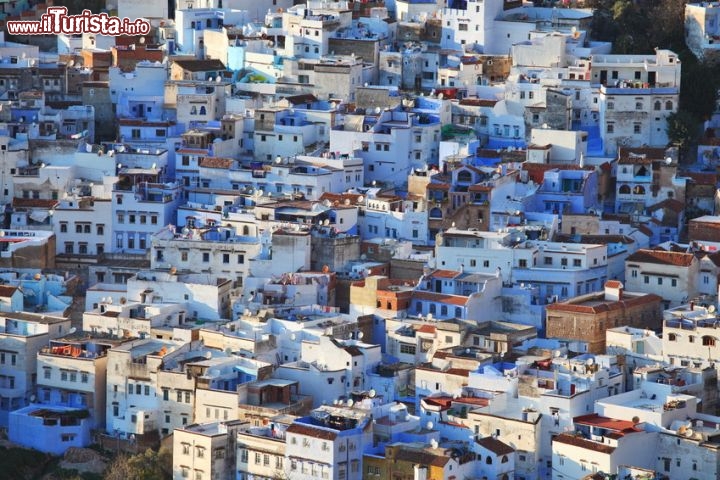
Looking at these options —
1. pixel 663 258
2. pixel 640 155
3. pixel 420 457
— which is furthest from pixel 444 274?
pixel 420 457

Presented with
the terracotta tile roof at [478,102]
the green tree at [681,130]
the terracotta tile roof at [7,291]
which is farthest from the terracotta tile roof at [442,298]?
the terracotta tile roof at [478,102]

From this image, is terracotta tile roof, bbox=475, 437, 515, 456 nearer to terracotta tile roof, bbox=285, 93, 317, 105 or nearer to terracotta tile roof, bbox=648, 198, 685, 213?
terracotta tile roof, bbox=648, 198, 685, 213

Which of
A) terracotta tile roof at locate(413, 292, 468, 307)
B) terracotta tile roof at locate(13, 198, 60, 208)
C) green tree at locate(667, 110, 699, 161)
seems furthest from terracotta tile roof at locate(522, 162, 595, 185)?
terracotta tile roof at locate(13, 198, 60, 208)

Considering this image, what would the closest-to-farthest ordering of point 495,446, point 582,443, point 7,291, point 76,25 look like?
1. point 582,443
2. point 495,446
3. point 7,291
4. point 76,25

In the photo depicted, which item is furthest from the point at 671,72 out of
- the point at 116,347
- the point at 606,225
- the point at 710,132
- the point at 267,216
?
the point at 116,347

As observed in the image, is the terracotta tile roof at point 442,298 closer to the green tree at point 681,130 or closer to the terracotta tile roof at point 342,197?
the terracotta tile roof at point 342,197

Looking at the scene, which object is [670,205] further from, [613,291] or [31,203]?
[31,203]
